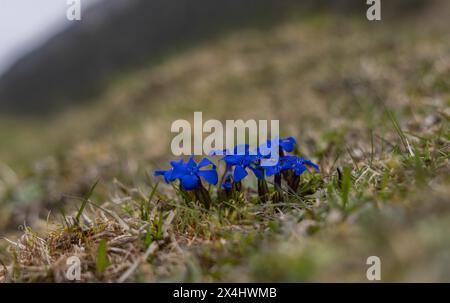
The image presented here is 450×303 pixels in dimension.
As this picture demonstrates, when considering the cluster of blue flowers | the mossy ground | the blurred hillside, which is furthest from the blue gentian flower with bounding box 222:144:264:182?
the blurred hillside

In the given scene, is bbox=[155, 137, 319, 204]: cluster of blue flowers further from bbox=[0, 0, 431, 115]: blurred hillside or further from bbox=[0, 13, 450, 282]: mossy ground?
bbox=[0, 0, 431, 115]: blurred hillside

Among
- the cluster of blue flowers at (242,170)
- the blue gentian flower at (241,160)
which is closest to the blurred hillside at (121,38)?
the cluster of blue flowers at (242,170)

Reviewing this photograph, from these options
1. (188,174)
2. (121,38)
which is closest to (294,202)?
(188,174)

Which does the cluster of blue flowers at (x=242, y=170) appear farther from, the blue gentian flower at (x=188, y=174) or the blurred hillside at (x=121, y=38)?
the blurred hillside at (x=121, y=38)

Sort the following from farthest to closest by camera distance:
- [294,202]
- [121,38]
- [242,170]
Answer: [121,38], [294,202], [242,170]

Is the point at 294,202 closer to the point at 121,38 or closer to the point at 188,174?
the point at 188,174
